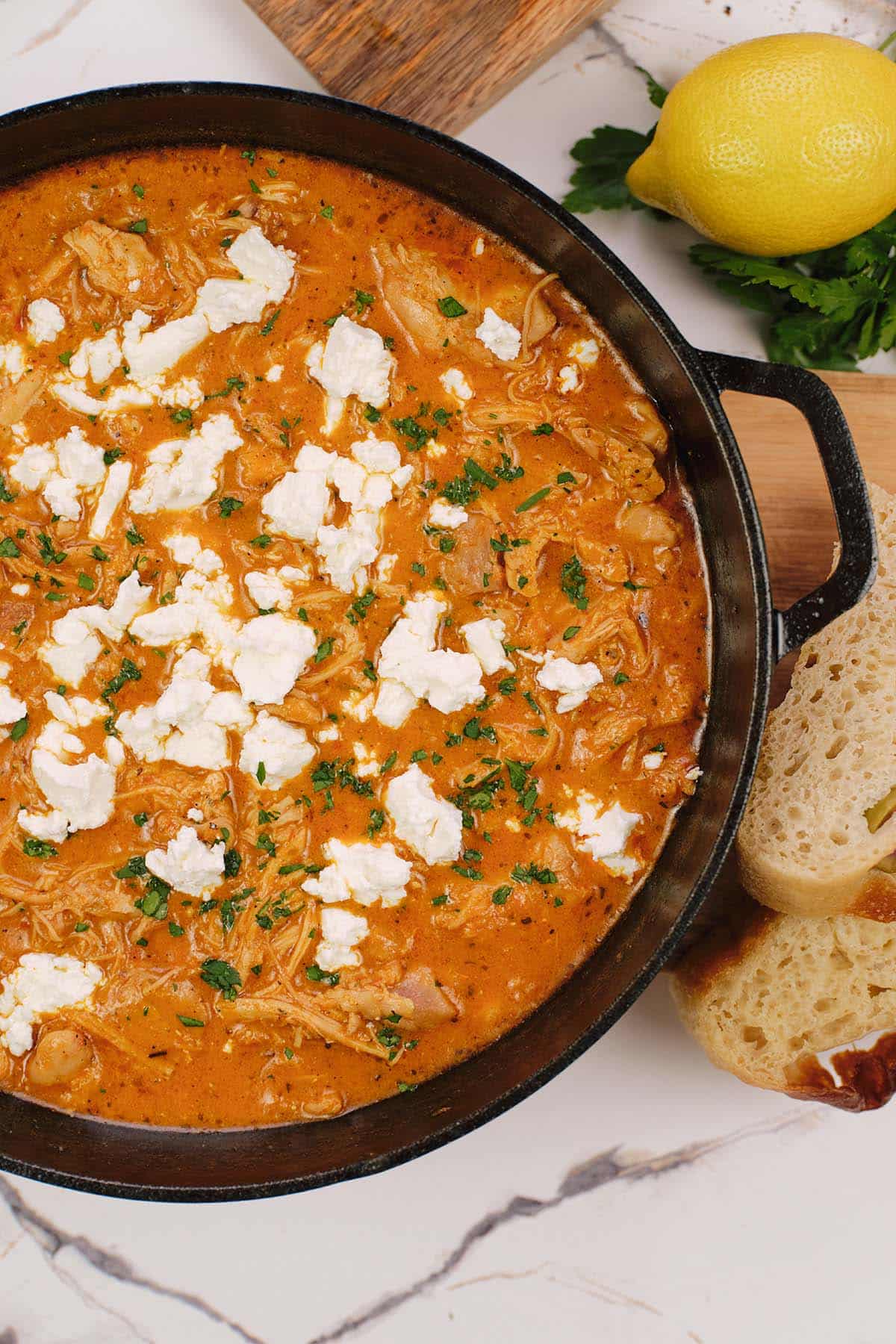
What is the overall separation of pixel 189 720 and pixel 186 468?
687mm

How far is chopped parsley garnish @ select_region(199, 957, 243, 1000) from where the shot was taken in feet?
10.3

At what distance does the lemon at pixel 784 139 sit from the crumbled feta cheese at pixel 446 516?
3.88ft

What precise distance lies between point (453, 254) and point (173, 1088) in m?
2.58

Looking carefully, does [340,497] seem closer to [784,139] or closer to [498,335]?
[498,335]

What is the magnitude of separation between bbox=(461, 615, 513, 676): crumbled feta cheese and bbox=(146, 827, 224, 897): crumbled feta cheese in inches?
34.7

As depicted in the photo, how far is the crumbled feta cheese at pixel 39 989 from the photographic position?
314 cm

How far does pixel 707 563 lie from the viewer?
331 cm

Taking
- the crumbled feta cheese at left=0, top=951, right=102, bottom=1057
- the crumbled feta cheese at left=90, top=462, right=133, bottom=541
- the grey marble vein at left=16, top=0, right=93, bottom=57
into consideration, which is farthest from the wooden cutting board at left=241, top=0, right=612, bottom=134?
the crumbled feta cheese at left=0, top=951, right=102, bottom=1057

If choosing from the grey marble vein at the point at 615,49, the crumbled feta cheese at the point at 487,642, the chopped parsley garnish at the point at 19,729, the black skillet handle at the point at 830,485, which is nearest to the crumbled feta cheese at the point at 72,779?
the chopped parsley garnish at the point at 19,729

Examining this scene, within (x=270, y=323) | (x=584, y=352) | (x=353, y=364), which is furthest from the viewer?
(x=584, y=352)

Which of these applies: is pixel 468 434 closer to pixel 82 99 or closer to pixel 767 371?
pixel 767 371

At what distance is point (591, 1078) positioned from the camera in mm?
3723

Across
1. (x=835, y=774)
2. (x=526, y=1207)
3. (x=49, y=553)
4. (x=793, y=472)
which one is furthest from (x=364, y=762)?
(x=526, y=1207)

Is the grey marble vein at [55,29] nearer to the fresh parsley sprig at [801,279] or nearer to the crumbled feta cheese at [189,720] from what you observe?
the fresh parsley sprig at [801,279]
